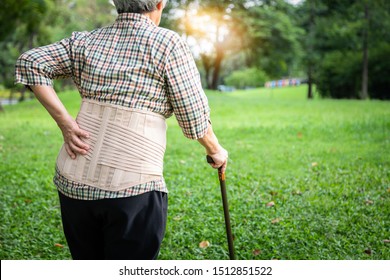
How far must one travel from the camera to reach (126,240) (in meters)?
1.99

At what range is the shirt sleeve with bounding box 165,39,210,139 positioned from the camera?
75.4 inches

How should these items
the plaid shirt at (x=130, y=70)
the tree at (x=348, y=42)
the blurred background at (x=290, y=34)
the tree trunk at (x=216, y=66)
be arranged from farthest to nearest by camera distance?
the tree trunk at (x=216, y=66), the blurred background at (x=290, y=34), the tree at (x=348, y=42), the plaid shirt at (x=130, y=70)

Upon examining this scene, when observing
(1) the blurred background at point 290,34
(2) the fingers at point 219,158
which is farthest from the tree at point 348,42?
(2) the fingers at point 219,158

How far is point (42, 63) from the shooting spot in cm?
202

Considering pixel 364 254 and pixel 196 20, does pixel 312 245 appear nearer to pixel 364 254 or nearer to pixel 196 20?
pixel 364 254

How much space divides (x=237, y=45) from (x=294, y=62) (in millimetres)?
3642

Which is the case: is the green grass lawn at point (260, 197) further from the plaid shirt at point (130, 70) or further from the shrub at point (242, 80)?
the shrub at point (242, 80)

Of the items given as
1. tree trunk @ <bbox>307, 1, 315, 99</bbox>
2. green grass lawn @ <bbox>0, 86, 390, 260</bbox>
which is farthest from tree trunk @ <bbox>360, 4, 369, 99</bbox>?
green grass lawn @ <bbox>0, 86, 390, 260</bbox>

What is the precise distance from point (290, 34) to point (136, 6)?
2706 cm

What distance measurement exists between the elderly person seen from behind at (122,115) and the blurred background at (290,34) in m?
20.8

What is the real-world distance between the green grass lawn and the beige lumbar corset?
2.04m

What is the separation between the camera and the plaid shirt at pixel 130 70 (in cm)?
191

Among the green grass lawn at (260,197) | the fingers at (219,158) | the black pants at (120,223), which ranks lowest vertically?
the green grass lawn at (260,197)
